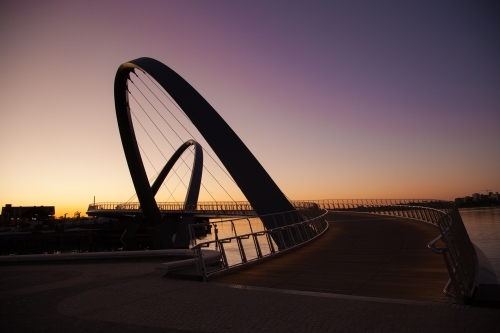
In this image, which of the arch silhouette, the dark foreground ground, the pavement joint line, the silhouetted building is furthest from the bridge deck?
the silhouetted building

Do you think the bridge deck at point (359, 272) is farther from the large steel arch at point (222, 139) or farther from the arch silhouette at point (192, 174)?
the arch silhouette at point (192, 174)

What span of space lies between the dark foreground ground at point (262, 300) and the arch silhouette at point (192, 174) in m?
43.7

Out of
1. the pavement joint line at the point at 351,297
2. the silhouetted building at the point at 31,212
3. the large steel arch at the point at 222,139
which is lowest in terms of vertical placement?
the pavement joint line at the point at 351,297

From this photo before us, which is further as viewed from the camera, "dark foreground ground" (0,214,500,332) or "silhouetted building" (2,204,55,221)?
"silhouetted building" (2,204,55,221)

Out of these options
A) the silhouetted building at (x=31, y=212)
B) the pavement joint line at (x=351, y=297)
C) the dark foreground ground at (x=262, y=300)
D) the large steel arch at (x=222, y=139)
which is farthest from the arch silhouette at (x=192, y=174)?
the silhouetted building at (x=31, y=212)

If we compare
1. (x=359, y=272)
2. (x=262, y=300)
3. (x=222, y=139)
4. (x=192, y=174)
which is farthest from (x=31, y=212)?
(x=262, y=300)

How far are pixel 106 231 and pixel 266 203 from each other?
2682 inches

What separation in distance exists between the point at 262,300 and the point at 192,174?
49383 millimetres

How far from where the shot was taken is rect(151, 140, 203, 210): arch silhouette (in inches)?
2096

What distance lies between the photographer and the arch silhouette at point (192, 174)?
5325cm

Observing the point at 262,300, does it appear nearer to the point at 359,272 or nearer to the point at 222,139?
the point at 359,272

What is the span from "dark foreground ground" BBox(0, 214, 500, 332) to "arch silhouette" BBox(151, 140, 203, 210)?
4366 centimetres

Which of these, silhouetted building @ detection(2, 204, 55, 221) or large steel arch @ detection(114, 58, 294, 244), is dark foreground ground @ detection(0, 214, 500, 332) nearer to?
large steel arch @ detection(114, 58, 294, 244)

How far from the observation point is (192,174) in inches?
2144
